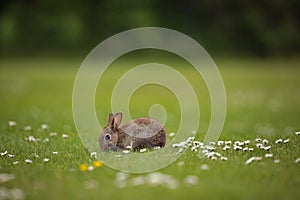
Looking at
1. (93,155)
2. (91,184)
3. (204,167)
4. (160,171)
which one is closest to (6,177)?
(91,184)

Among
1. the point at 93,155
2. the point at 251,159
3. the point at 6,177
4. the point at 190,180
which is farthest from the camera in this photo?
the point at 93,155

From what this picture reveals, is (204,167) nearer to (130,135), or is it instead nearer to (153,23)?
(130,135)

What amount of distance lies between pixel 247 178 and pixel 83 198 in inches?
80.4

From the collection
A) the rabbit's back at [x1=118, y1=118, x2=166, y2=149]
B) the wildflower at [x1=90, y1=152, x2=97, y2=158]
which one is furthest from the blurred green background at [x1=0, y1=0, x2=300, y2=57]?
the wildflower at [x1=90, y1=152, x2=97, y2=158]

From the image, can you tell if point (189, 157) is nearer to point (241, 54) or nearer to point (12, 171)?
point (12, 171)

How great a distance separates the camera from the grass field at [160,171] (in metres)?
5.31

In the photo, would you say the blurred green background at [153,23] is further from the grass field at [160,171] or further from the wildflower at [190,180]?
the wildflower at [190,180]

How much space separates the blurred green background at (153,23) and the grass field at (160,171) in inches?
592

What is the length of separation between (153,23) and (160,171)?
28.6 meters

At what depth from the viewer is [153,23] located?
33.9 meters

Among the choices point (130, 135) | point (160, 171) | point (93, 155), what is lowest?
point (160, 171)

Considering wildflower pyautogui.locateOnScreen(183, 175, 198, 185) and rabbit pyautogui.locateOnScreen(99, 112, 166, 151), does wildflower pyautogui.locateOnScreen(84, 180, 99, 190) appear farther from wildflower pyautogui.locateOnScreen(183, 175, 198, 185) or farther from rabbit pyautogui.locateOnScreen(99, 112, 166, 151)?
rabbit pyautogui.locateOnScreen(99, 112, 166, 151)

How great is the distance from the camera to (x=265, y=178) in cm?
572

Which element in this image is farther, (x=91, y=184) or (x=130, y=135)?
(x=130, y=135)
